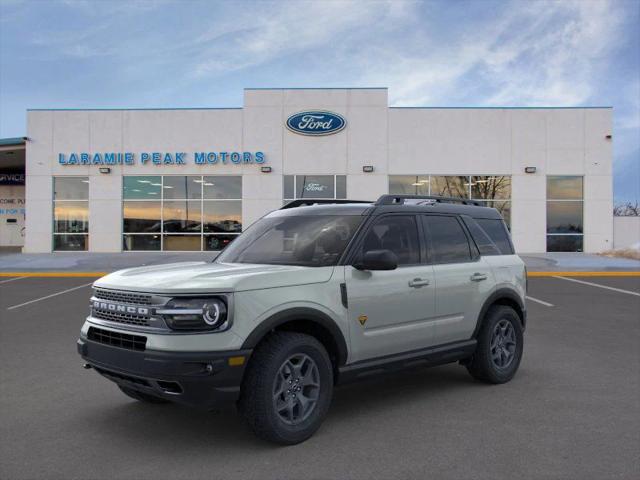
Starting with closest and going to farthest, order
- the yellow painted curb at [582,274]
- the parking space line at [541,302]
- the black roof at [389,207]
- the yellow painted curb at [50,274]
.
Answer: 1. the black roof at [389,207]
2. the parking space line at [541,302]
3. the yellow painted curb at [582,274]
4. the yellow painted curb at [50,274]

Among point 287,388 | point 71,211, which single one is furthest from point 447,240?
point 71,211

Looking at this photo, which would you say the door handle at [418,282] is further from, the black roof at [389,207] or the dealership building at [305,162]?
the dealership building at [305,162]

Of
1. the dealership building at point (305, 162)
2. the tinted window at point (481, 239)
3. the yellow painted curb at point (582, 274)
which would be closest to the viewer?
the tinted window at point (481, 239)

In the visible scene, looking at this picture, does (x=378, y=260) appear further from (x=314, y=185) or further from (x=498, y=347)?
(x=314, y=185)

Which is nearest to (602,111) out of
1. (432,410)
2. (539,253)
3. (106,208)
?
(539,253)

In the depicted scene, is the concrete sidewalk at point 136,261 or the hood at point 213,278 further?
the concrete sidewalk at point 136,261

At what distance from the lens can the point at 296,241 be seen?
4918 mm

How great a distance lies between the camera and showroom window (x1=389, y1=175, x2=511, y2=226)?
24.0 m

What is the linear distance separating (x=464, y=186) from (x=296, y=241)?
20.3m

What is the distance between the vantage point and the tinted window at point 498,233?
6105 millimetres

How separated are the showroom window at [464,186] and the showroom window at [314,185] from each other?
2.21 meters

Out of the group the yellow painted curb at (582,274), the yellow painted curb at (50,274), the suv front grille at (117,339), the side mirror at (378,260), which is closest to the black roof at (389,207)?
the side mirror at (378,260)

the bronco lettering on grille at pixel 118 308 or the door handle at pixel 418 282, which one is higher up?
the door handle at pixel 418 282

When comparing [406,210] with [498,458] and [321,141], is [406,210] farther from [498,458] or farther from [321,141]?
[321,141]
